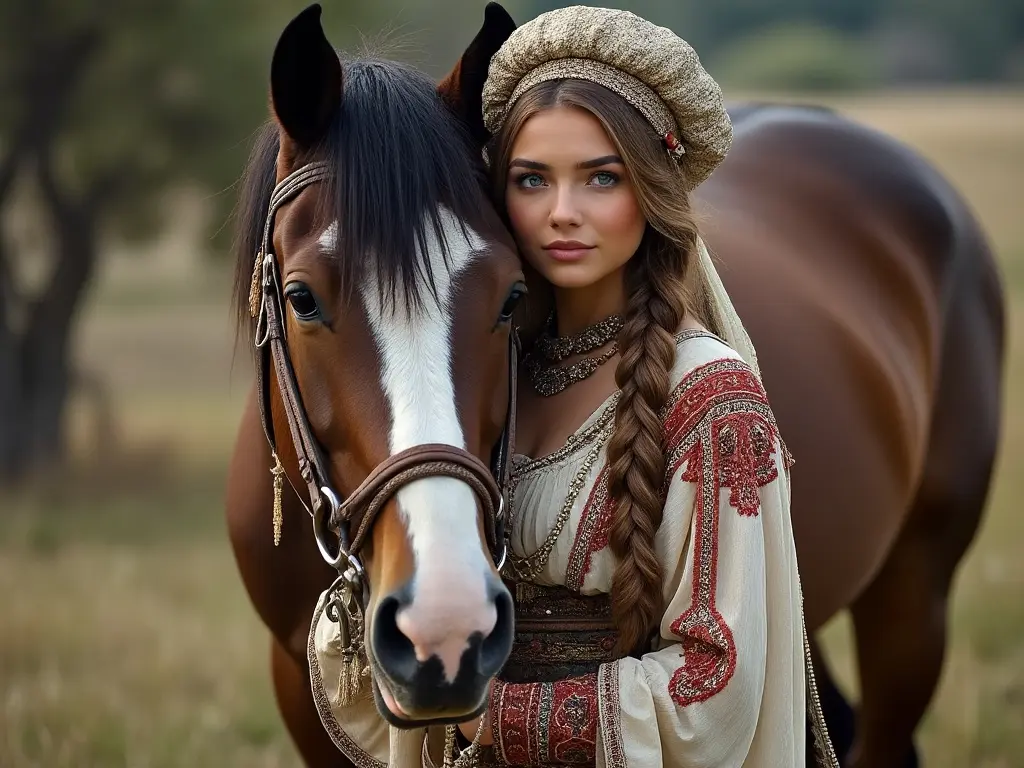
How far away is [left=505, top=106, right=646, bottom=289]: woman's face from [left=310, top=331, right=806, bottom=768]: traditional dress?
0.20 metres

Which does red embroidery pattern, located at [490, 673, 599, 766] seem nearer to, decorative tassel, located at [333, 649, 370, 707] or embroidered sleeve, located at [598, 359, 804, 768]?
embroidered sleeve, located at [598, 359, 804, 768]

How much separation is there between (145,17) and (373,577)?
7.95 m

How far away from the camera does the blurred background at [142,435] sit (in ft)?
13.5

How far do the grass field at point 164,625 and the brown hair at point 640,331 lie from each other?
87cm

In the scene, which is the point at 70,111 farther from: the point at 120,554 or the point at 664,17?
the point at 664,17

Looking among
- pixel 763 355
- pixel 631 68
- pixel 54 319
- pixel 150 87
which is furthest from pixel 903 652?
pixel 150 87

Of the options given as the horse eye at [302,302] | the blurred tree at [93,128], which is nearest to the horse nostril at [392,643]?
the horse eye at [302,302]

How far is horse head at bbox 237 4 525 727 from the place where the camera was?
1.59 meters

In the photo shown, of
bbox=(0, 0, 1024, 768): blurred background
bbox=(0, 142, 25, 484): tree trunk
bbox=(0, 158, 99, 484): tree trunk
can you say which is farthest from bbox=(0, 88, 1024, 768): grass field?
bbox=(0, 142, 25, 484): tree trunk

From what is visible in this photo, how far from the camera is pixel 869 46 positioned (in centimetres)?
4128

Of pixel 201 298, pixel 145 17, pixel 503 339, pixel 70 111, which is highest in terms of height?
pixel 201 298

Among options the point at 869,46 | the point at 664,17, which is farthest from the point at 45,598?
the point at 869,46

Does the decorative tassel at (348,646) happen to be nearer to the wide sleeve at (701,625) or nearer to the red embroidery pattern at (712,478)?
the wide sleeve at (701,625)

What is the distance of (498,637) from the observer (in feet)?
5.28
